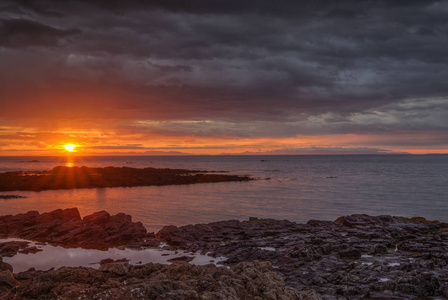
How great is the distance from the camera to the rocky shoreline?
342 inches

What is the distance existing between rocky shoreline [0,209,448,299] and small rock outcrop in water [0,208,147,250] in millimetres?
128

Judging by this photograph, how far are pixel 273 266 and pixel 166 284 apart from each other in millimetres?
8728

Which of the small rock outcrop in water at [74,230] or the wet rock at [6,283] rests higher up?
the wet rock at [6,283]

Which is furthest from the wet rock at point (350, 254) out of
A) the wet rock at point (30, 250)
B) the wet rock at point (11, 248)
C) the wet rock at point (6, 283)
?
the wet rock at point (11, 248)

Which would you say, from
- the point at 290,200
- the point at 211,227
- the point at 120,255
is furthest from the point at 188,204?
the point at 120,255

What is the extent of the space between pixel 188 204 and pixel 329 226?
19.5 m

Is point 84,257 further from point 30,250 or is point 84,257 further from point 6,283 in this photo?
point 6,283

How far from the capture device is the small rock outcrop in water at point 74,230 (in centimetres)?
2217

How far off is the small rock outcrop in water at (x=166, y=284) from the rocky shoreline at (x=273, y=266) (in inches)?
0.9

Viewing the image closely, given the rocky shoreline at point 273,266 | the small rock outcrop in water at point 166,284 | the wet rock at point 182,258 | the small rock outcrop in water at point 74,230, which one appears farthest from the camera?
the small rock outcrop in water at point 74,230

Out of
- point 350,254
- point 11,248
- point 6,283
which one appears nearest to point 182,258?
point 350,254

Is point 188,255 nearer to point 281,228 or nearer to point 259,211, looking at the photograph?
point 281,228

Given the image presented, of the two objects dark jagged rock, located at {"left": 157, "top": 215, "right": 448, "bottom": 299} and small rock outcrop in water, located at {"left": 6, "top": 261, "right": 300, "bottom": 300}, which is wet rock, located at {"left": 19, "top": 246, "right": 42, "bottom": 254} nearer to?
dark jagged rock, located at {"left": 157, "top": 215, "right": 448, "bottom": 299}

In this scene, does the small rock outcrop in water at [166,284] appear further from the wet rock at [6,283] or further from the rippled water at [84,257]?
the rippled water at [84,257]
